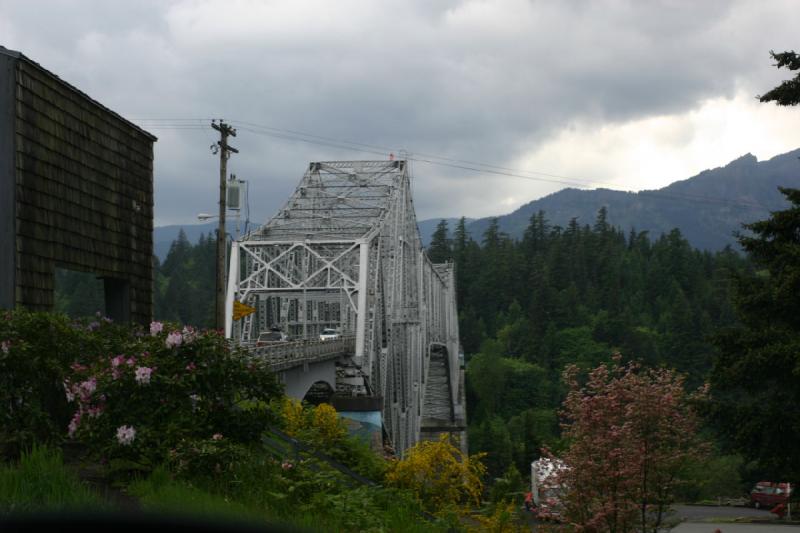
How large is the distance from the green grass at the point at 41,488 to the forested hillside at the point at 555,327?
319ft

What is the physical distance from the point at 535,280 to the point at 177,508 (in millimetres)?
184401

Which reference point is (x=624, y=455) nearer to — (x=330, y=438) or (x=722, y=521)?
(x=330, y=438)

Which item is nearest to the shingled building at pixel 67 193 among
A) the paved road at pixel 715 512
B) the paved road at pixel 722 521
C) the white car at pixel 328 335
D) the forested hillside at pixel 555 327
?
the paved road at pixel 722 521

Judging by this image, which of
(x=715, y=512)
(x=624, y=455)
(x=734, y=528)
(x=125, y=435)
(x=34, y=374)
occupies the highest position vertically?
(x=34, y=374)

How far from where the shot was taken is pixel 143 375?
37.1 ft

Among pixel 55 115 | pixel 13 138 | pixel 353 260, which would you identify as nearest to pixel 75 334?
pixel 13 138

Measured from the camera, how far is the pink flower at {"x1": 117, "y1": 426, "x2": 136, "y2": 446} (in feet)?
35.8

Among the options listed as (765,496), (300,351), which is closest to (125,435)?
(300,351)

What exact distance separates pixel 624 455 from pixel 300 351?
21.3 meters

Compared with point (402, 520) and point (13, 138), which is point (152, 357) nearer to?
point (402, 520)

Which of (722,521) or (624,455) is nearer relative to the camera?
(624,455)

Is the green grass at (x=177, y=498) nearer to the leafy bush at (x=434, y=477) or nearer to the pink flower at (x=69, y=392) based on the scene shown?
the pink flower at (x=69, y=392)

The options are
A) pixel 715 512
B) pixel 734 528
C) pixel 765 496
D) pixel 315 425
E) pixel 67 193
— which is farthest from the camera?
pixel 765 496

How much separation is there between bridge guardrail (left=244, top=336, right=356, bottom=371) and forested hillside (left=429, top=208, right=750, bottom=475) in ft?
191
